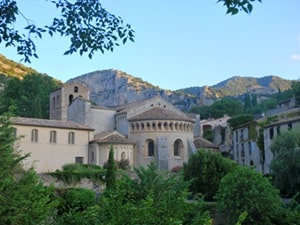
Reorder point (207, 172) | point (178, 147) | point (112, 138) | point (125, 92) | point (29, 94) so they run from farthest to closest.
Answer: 1. point (125, 92)
2. point (29, 94)
3. point (178, 147)
4. point (112, 138)
5. point (207, 172)

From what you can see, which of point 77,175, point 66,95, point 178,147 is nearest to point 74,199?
point 77,175

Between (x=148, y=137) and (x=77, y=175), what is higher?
(x=148, y=137)

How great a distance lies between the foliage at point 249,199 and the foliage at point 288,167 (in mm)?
8720

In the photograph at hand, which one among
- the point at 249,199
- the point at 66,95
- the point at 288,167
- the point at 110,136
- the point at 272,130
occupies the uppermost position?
the point at 66,95

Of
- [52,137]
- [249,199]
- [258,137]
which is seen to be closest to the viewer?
[249,199]

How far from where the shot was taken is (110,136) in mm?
55875

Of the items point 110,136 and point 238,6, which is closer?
point 238,6

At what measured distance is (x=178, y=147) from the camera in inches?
2301

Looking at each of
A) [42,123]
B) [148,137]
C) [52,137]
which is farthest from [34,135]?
[148,137]

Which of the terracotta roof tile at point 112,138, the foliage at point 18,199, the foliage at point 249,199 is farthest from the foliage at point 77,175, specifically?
the foliage at point 18,199

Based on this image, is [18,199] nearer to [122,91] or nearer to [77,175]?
[77,175]

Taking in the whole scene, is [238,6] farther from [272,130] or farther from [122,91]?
[122,91]

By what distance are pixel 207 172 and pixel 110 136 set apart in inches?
767

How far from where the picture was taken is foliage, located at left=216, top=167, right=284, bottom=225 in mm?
29859
